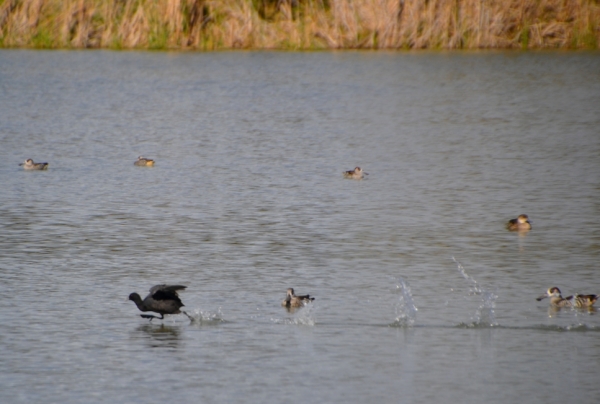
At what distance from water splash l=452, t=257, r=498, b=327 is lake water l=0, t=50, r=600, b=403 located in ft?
0.09

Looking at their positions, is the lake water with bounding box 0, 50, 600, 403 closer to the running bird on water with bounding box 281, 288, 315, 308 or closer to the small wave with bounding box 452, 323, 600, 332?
the small wave with bounding box 452, 323, 600, 332

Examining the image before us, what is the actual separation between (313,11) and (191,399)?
105ft

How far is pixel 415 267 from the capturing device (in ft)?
37.2

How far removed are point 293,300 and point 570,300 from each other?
2.31m

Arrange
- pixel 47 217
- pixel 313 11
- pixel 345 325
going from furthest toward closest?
pixel 313 11 < pixel 47 217 < pixel 345 325

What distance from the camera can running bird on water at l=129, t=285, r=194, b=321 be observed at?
30.2 feet

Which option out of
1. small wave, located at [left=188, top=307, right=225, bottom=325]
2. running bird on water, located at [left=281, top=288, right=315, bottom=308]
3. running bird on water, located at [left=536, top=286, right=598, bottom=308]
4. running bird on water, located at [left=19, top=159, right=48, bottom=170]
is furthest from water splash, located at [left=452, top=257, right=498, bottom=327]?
running bird on water, located at [left=19, top=159, right=48, bottom=170]

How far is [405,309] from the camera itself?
31.4 feet

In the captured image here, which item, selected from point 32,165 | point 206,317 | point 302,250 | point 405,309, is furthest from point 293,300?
point 32,165

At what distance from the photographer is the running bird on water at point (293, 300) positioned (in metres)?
9.50

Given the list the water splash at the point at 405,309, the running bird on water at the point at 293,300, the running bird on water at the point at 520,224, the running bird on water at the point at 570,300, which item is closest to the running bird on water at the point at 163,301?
the running bird on water at the point at 293,300

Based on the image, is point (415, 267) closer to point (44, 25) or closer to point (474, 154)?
point (474, 154)

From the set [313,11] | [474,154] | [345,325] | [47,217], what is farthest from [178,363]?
[313,11]

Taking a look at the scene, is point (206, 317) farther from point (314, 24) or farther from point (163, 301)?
point (314, 24)
